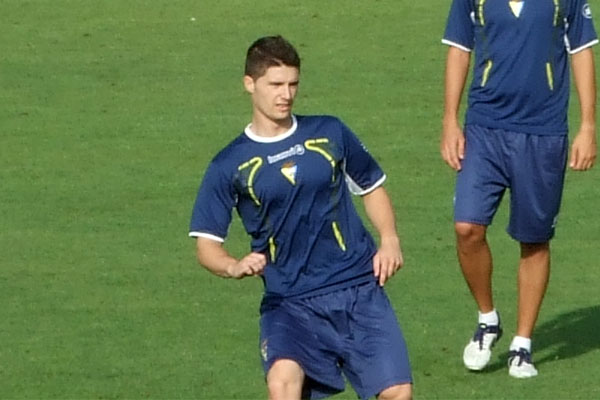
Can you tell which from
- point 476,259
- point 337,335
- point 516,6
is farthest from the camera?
point 476,259

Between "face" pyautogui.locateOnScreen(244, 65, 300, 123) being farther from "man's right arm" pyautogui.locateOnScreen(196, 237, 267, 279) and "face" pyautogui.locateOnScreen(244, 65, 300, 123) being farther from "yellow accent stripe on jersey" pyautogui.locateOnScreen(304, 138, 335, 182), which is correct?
"man's right arm" pyautogui.locateOnScreen(196, 237, 267, 279)

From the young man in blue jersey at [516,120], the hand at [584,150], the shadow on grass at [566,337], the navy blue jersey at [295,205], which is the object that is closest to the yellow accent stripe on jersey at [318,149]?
the navy blue jersey at [295,205]

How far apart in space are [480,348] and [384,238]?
187cm

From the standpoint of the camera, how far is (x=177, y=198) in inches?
460

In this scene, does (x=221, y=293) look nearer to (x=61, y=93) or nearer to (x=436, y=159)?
(x=436, y=159)

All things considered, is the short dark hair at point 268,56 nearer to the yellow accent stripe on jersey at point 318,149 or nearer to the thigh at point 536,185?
the yellow accent stripe on jersey at point 318,149

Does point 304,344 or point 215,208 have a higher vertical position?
point 215,208

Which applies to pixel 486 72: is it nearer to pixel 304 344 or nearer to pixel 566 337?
pixel 566 337

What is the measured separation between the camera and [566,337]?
30.2ft

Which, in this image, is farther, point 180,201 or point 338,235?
point 180,201

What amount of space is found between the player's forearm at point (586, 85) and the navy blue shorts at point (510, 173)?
0.18m

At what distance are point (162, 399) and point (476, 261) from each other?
1.62 metres

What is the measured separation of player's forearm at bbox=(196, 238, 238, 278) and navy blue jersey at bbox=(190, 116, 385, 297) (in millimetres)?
34

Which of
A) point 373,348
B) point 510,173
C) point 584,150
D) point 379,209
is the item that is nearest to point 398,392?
point 373,348
